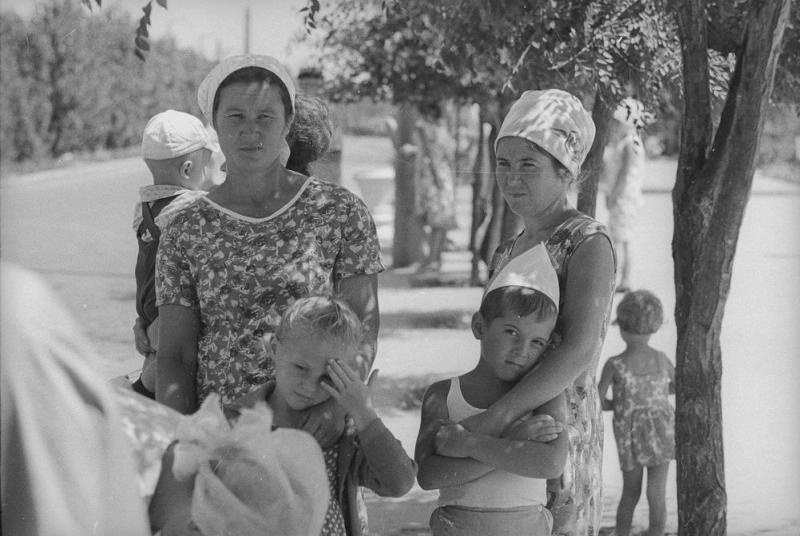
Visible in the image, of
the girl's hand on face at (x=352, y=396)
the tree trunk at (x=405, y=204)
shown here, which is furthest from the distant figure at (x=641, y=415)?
the tree trunk at (x=405, y=204)

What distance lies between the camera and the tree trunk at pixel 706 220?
4.33 m

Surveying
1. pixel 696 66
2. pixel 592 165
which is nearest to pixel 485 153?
pixel 592 165

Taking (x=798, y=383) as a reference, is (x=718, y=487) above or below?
above

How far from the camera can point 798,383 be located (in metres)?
8.25

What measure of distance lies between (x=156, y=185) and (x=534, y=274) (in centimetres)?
174

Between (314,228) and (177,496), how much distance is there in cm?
125

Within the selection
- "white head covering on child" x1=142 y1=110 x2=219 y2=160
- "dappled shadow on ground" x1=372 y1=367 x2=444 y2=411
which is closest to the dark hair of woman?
"white head covering on child" x1=142 y1=110 x2=219 y2=160

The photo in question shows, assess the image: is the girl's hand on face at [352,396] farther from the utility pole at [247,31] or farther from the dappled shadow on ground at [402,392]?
the dappled shadow on ground at [402,392]

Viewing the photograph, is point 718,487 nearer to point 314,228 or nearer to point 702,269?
point 702,269

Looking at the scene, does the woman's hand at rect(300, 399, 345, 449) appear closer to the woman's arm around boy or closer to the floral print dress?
the floral print dress

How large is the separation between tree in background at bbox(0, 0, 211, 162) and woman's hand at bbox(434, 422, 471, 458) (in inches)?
341

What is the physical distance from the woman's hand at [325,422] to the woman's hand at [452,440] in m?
0.35

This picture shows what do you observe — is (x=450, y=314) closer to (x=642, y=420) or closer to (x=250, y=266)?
(x=642, y=420)

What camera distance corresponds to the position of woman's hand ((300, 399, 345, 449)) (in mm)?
2852
